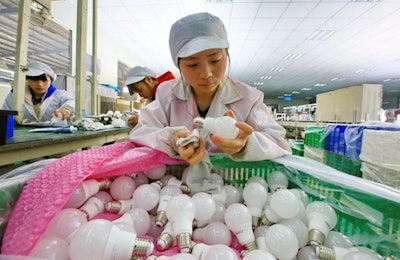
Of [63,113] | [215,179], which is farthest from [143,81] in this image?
[215,179]

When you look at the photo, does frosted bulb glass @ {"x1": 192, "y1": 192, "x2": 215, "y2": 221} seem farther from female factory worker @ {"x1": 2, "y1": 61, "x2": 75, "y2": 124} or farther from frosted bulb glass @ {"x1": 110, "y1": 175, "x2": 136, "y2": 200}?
female factory worker @ {"x1": 2, "y1": 61, "x2": 75, "y2": 124}

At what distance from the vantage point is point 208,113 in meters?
0.97

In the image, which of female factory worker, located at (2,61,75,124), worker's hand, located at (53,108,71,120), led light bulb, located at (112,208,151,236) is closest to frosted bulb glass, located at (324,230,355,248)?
led light bulb, located at (112,208,151,236)

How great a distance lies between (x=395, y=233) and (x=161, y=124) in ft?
2.64

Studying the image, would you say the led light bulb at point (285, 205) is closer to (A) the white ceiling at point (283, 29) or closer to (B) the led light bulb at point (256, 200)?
(B) the led light bulb at point (256, 200)

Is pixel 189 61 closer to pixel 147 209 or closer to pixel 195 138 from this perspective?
pixel 195 138

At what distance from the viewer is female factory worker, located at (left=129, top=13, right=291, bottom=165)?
71 centimetres

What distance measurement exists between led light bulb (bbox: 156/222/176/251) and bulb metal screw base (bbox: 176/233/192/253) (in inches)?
1.0

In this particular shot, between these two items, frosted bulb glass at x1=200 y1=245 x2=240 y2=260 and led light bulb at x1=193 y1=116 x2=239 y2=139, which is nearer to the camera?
frosted bulb glass at x1=200 y1=245 x2=240 y2=260

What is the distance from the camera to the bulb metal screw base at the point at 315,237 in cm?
55

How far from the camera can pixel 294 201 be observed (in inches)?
23.5

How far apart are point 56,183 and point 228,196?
489 millimetres

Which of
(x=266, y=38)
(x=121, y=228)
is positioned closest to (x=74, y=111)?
(x=121, y=228)

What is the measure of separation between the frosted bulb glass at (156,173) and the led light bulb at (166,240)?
0.23 metres
